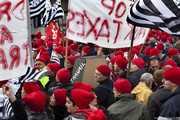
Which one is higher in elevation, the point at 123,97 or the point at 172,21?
the point at 172,21

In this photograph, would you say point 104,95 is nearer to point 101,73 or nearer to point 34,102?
point 101,73

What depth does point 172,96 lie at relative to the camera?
394cm

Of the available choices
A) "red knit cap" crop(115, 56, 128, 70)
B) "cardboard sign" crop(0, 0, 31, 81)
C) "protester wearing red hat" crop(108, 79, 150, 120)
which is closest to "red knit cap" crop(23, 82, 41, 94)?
"cardboard sign" crop(0, 0, 31, 81)

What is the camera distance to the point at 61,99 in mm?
4418

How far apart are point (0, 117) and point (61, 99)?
0.98 m

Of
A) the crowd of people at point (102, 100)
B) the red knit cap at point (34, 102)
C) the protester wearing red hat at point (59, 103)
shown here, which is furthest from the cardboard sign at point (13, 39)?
the protester wearing red hat at point (59, 103)

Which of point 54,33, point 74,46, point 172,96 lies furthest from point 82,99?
point 54,33

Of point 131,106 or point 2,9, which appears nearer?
point 2,9

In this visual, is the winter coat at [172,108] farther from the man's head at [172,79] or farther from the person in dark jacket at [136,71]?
the person in dark jacket at [136,71]

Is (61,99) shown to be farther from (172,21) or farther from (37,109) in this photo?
(172,21)

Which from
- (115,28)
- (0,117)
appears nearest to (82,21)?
(115,28)

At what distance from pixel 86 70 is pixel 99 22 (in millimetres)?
1148

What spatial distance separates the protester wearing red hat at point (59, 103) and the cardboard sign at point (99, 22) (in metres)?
1.53

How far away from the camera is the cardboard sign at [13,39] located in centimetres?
371
